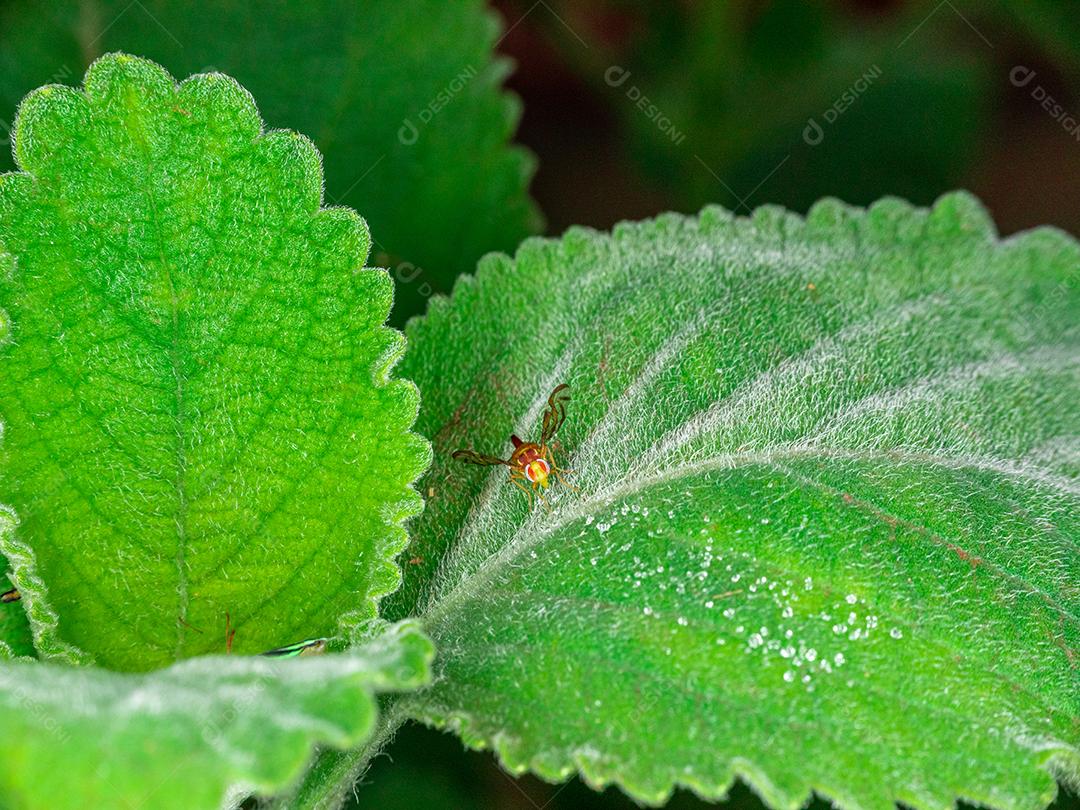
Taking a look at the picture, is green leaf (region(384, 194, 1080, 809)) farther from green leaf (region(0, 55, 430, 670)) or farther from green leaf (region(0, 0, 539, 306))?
green leaf (region(0, 0, 539, 306))

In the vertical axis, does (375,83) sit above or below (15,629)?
above

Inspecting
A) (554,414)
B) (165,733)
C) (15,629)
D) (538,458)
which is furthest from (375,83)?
(165,733)

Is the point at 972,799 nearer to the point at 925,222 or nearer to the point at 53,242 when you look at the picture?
the point at 925,222

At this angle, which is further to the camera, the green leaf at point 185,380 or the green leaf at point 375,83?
the green leaf at point 375,83

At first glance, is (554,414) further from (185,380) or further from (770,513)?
(185,380)

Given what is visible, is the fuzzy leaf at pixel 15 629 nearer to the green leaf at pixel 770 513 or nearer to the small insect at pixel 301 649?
the small insect at pixel 301 649

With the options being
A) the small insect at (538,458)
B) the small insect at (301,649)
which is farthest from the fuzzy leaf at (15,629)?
the small insect at (538,458)

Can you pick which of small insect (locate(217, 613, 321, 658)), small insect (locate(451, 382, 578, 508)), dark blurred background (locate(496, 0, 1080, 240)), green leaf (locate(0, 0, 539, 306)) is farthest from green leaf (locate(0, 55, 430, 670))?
dark blurred background (locate(496, 0, 1080, 240))
